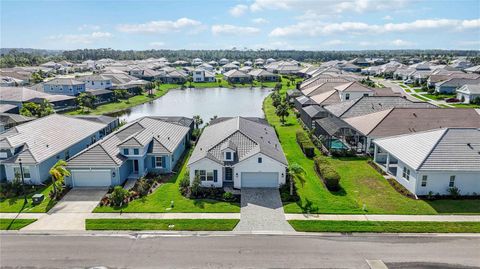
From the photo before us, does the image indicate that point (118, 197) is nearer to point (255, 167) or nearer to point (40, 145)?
point (255, 167)

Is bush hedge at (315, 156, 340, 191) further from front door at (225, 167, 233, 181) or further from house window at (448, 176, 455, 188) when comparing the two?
house window at (448, 176, 455, 188)

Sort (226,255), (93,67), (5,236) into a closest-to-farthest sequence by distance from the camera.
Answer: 1. (226,255)
2. (5,236)
3. (93,67)

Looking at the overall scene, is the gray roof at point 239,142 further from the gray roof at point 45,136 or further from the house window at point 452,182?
the gray roof at point 45,136

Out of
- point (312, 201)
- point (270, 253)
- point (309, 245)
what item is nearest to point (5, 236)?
point (270, 253)

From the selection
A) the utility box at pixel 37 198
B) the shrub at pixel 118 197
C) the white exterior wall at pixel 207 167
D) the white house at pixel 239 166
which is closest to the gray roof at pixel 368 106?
the white house at pixel 239 166

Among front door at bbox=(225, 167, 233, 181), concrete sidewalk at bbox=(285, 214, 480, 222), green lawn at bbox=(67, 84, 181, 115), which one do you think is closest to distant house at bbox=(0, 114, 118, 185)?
front door at bbox=(225, 167, 233, 181)

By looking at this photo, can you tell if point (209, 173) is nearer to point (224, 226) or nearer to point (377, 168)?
point (224, 226)
